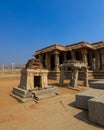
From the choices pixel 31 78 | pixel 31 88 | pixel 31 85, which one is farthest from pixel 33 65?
pixel 31 88

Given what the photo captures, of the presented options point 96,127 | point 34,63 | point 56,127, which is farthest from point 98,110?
point 34,63

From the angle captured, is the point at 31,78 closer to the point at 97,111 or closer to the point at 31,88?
the point at 31,88

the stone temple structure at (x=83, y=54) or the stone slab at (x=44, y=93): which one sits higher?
the stone temple structure at (x=83, y=54)

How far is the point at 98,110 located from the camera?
3.32 metres

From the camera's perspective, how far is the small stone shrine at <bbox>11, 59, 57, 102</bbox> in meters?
6.65

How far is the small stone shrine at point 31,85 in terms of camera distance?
6.65 metres

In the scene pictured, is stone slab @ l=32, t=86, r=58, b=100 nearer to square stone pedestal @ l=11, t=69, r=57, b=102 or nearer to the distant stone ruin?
square stone pedestal @ l=11, t=69, r=57, b=102

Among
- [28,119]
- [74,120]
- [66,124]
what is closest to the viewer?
[66,124]

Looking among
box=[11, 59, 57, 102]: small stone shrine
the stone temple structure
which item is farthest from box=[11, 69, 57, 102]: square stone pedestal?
the stone temple structure

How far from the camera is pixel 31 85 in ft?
25.0

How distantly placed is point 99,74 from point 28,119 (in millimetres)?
15246

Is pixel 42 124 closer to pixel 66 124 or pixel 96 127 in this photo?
pixel 66 124

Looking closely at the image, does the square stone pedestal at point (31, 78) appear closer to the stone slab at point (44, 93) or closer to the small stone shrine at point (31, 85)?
the small stone shrine at point (31, 85)

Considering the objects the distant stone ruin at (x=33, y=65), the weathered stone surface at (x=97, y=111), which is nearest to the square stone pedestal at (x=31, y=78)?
the distant stone ruin at (x=33, y=65)
